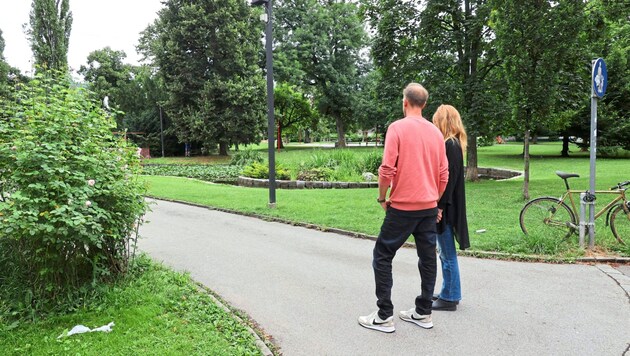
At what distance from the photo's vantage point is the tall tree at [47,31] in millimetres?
28422

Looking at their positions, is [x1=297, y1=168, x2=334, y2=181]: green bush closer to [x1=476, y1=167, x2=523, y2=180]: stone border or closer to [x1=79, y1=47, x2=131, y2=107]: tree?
[x1=476, y1=167, x2=523, y2=180]: stone border

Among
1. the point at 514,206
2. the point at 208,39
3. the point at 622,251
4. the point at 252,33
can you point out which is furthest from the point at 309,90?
the point at 622,251

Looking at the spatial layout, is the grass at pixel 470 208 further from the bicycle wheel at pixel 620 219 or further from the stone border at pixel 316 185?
the stone border at pixel 316 185

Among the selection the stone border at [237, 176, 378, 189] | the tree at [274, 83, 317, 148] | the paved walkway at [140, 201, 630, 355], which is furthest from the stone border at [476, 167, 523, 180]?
the tree at [274, 83, 317, 148]

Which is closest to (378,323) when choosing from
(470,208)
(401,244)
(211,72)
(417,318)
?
(417,318)

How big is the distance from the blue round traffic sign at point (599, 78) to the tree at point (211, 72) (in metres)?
24.2

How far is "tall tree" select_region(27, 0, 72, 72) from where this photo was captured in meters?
28.4

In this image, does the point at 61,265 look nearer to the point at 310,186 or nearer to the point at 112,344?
the point at 112,344

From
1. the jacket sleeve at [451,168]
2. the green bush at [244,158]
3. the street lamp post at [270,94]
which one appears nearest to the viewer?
the jacket sleeve at [451,168]

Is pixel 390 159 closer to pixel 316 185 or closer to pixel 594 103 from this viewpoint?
pixel 594 103

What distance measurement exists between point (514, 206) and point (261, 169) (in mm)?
10103

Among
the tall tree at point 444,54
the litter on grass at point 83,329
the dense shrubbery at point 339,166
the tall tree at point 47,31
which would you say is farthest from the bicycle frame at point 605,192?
the tall tree at point 47,31

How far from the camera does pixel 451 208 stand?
13.3 feet

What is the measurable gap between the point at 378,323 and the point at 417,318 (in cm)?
38
